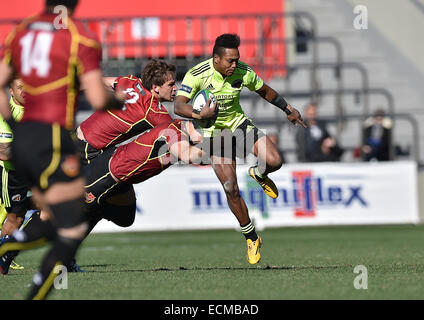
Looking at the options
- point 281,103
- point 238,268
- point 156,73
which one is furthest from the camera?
point 281,103

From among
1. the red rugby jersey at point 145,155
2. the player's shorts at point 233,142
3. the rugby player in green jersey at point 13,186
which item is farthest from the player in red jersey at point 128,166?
the rugby player in green jersey at point 13,186

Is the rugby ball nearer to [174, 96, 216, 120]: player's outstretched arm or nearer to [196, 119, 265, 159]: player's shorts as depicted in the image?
[174, 96, 216, 120]: player's outstretched arm

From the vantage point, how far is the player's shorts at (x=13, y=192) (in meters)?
10.2

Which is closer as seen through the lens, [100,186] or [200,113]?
[100,186]

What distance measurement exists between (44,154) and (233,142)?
456 cm

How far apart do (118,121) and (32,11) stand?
1309 cm

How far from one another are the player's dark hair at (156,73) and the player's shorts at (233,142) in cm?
86

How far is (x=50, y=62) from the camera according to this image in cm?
580

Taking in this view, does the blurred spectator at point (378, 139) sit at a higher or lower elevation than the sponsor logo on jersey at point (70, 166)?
lower

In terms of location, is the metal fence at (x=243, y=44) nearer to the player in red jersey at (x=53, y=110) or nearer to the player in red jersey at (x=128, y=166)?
the player in red jersey at (x=128, y=166)

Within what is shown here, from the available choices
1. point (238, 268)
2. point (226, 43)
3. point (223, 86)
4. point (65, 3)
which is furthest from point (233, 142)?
point (65, 3)

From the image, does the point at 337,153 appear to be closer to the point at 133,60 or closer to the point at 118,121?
the point at 133,60

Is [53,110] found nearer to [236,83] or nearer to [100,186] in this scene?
[100,186]

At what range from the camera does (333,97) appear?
69.5 ft
